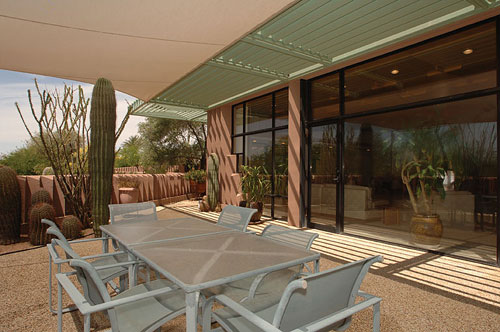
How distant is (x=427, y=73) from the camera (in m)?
4.45

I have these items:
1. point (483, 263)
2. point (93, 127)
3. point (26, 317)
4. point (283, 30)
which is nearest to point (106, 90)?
point (93, 127)

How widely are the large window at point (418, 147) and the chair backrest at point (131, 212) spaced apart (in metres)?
3.69

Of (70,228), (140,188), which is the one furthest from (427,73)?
(140,188)

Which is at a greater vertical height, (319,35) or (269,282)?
(319,35)

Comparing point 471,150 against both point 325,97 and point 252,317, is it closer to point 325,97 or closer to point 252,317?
point 325,97

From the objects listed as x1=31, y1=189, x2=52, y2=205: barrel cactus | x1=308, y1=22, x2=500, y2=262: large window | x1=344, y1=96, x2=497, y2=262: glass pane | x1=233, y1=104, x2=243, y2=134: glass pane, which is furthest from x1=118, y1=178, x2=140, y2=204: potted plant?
x1=344, y1=96, x2=497, y2=262: glass pane

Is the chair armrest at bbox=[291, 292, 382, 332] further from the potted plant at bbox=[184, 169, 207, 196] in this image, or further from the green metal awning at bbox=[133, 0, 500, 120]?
the potted plant at bbox=[184, 169, 207, 196]

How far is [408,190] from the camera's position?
4.64m

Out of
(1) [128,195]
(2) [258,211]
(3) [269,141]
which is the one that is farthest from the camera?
(1) [128,195]

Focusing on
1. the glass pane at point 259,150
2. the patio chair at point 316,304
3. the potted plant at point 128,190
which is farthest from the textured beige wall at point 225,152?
the patio chair at point 316,304

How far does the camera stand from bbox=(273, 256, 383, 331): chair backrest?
1067 mm

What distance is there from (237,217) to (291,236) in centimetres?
88

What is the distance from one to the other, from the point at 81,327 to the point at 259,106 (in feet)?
21.8

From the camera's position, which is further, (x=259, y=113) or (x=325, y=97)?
(x=259, y=113)
